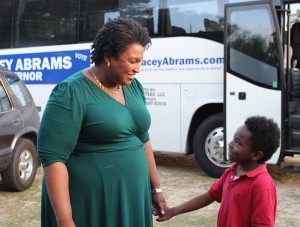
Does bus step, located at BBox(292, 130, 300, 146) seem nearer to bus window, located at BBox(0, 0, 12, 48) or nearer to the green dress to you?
the green dress

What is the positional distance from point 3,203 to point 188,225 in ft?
7.78

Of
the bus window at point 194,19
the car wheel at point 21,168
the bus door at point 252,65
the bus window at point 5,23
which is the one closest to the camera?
the car wheel at point 21,168

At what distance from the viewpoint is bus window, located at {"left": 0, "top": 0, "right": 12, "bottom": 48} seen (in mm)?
9242

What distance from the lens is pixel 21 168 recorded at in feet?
21.0

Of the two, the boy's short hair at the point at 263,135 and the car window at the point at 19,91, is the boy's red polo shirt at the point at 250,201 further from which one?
the car window at the point at 19,91

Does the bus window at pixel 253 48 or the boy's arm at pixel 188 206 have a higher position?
the bus window at pixel 253 48

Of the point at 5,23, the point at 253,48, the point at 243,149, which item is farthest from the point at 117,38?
the point at 5,23

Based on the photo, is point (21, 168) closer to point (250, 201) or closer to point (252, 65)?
point (252, 65)

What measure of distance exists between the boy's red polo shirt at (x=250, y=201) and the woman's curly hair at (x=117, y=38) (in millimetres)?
860

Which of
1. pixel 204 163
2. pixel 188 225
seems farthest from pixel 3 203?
pixel 204 163

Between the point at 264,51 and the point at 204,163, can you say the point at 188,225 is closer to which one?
the point at 204,163

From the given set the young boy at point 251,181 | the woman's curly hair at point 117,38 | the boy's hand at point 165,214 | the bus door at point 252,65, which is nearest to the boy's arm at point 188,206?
the boy's hand at point 165,214

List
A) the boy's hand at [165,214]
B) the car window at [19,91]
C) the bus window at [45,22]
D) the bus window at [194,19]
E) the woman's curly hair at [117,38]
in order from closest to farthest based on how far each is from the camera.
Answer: the woman's curly hair at [117,38] < the boy's hand at [165,214] < the car window at [19,91] < the bus window at [194,19] < the bus window at [45,22]

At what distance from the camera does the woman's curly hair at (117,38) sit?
2260 mm
